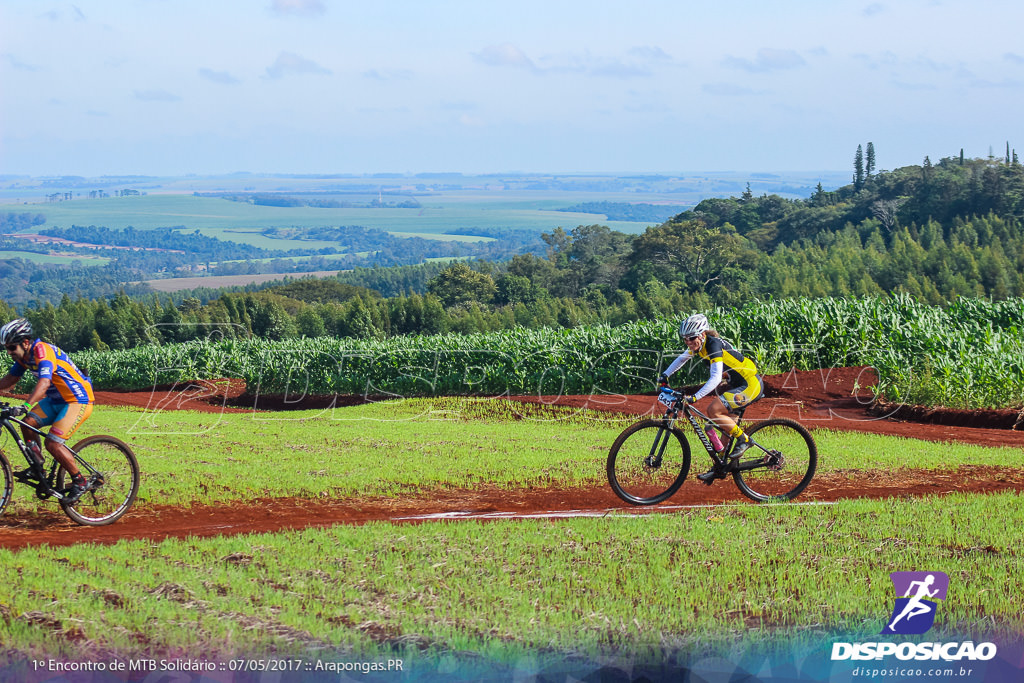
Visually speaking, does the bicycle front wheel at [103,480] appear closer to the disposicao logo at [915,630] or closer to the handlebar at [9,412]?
the handlebar at [9,412]

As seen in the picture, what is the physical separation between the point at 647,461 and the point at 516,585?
9.44 ft

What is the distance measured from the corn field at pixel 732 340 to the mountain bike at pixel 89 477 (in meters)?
13.5

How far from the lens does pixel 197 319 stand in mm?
93938

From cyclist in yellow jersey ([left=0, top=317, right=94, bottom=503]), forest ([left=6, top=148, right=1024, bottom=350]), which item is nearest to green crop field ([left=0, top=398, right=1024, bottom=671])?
cyclist in yellow jersey ([left=0, top=317, right=94, bottom=503])

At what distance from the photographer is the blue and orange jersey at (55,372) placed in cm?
814

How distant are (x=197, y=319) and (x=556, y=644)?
95.2 m

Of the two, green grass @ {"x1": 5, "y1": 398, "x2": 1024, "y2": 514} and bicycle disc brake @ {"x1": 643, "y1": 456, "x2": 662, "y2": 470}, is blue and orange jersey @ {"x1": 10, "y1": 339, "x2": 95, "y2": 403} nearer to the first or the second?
green grass @ {"x1": 5, "y1": 398, "x2": 1024, "y2": 514}

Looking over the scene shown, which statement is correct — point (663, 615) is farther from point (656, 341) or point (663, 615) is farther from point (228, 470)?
point (656, 341)

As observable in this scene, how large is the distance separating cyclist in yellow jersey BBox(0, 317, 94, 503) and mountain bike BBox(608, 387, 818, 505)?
534cm

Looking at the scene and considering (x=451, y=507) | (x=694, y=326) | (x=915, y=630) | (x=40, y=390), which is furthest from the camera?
(x=451, y=507)

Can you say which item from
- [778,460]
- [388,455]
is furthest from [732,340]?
[778,460]

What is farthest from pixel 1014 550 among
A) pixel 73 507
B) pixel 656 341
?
pixel 656 341

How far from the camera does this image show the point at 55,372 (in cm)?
827

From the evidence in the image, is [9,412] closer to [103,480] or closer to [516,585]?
[103,480]
